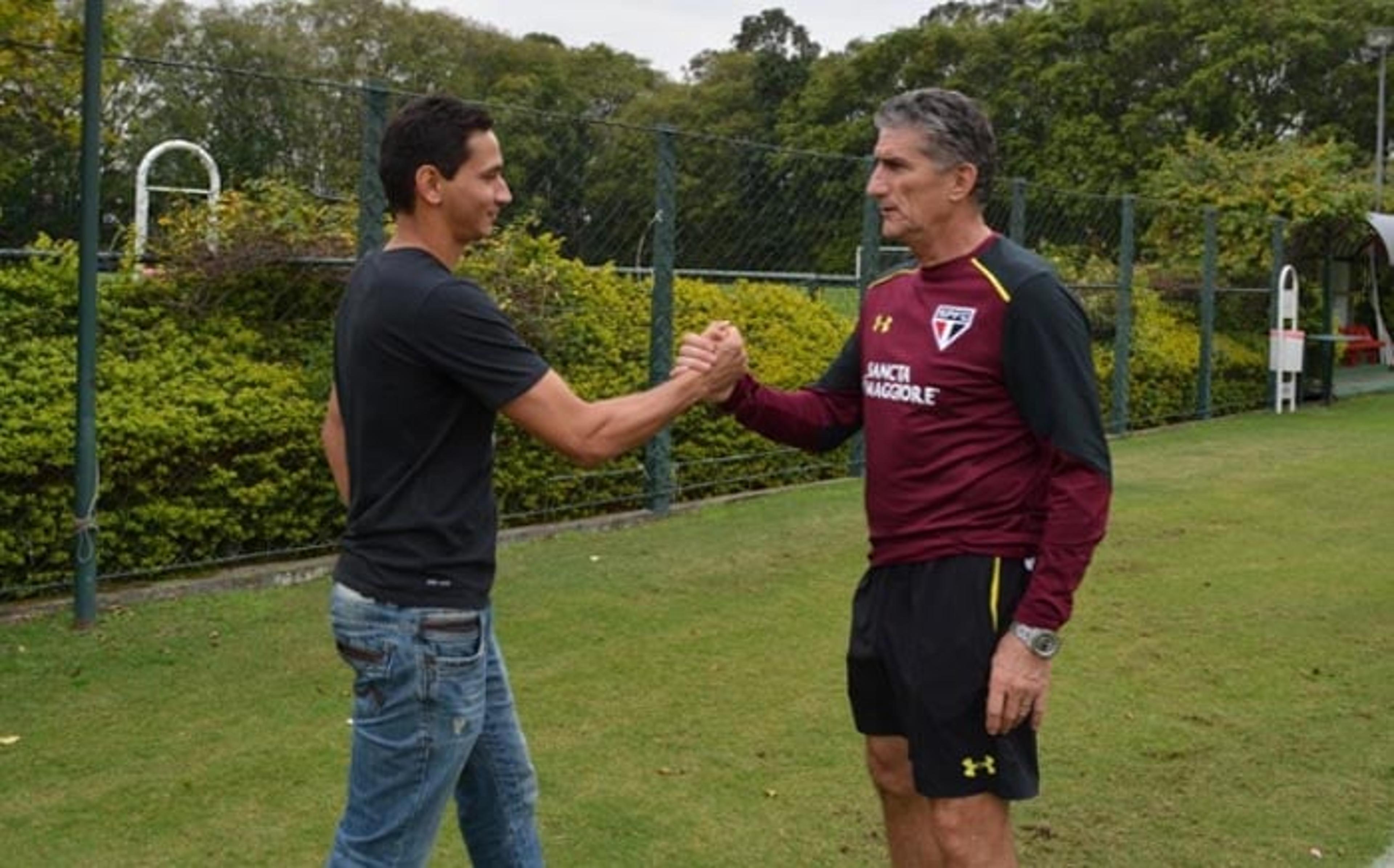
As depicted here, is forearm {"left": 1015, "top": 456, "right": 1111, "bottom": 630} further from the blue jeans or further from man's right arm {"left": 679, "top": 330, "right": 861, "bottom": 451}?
the blue jeans

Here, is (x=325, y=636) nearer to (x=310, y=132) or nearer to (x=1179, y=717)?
(x=1179, y=717)

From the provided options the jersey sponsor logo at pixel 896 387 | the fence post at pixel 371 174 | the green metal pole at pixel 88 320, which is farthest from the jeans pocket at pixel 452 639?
the fence post at pixel 371 174

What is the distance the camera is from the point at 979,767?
3.05 metres

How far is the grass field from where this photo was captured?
4367mm

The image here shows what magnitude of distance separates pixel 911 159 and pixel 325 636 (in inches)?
170

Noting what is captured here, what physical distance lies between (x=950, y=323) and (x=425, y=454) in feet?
3.53

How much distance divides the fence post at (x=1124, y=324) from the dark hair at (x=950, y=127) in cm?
1302

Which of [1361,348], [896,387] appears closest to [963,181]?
[896,387]

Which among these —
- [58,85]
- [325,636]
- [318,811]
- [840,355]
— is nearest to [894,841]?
[840,355]

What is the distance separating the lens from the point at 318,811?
179 inches

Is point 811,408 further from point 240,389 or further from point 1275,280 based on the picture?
point 1275,280

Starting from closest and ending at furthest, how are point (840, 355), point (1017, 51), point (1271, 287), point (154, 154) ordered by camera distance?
point (840, 355) < point (154, 154) < point (1271, 287) < point (1017, 51)

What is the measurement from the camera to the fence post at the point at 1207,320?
1759 cm

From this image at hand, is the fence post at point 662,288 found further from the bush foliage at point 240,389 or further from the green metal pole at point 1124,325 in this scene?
the green metal pole at point 1124,325
